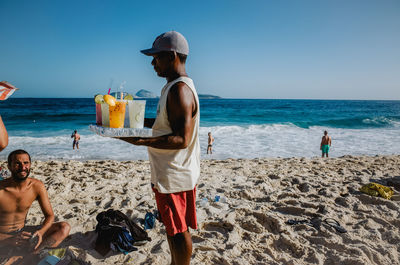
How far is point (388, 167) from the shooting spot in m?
5.82

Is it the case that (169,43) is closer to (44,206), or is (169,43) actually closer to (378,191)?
(44,206)

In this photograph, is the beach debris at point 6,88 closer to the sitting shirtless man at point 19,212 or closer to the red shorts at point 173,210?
the sitting shirtless man at point 19,212

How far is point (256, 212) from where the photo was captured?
10.6ft

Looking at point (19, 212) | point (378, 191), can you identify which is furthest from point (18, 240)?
point (378, 191)

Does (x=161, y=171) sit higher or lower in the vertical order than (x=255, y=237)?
higher

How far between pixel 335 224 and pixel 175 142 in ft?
8.22

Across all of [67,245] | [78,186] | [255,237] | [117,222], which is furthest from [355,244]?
[78,186]

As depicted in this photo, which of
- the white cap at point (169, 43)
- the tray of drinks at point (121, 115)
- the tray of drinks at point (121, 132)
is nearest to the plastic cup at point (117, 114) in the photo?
the tray of drinks at point (121, 115)

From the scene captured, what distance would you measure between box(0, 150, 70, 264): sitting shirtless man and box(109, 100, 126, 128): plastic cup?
4.18 feet

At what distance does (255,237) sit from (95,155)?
7146mm

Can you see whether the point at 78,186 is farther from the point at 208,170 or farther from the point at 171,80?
the point at 171,80

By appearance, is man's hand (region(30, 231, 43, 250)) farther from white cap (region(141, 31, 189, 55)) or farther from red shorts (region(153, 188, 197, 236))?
white cap (region(141, 31, 189, 55))

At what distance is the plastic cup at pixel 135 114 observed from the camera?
155 cm

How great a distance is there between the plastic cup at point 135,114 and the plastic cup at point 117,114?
48mm
